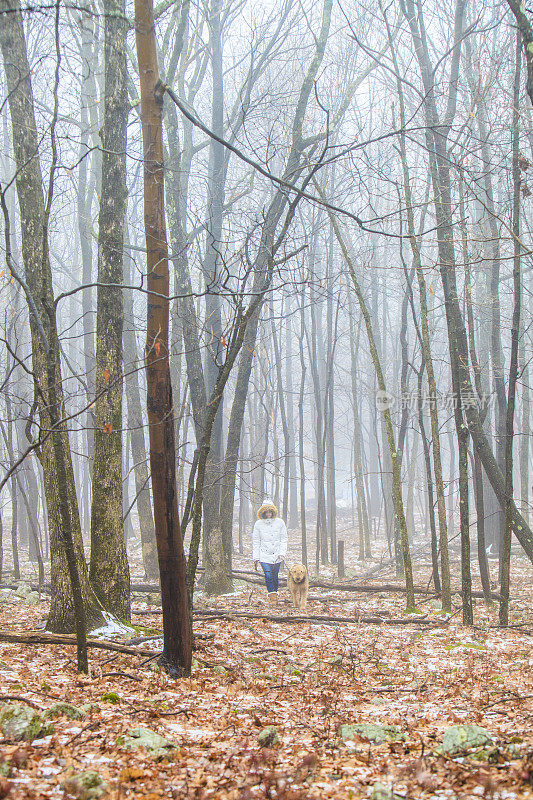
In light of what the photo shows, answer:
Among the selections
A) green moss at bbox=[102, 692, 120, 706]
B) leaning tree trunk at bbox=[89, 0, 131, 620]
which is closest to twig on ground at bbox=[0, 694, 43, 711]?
green moss at bbox=[102, 692, 120, 706]

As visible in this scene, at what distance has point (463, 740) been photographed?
2.72 meters

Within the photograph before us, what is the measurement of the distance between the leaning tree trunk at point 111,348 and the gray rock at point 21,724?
296 cm

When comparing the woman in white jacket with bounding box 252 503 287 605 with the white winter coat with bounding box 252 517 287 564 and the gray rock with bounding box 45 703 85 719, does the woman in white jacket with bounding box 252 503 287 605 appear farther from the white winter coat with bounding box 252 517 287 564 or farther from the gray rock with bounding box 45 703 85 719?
the gray rock with bounding box 45 703 85 719

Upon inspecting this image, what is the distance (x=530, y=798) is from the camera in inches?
83.3

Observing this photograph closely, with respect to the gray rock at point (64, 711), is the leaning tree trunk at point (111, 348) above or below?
above

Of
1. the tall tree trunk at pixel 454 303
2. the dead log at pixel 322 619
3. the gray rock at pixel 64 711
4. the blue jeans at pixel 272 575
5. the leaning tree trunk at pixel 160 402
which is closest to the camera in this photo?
the gray rock at pixel 64 711

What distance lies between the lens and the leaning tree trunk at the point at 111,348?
6.02m

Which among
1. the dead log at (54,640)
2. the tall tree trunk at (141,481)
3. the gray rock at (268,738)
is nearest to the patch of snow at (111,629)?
the dead log at (54,640)

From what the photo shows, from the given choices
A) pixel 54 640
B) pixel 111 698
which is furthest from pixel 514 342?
pixel 54 640

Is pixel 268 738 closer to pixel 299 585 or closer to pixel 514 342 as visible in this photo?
pixel 514 342

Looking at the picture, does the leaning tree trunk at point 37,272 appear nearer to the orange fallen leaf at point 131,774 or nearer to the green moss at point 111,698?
the green moss at point 111,698

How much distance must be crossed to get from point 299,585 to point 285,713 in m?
5.16

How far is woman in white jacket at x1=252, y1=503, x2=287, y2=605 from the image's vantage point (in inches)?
383

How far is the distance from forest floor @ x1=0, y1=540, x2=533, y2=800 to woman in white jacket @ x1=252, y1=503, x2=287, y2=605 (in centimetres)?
273
